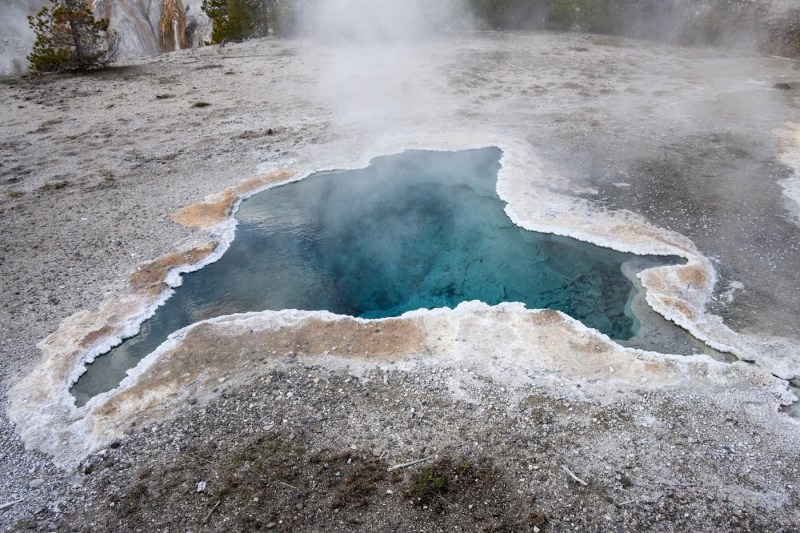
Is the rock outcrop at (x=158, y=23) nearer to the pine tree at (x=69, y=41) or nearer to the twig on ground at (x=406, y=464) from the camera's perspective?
the pine tree at (x=69, y=41)

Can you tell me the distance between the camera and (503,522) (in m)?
3.01

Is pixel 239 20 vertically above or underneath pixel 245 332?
above

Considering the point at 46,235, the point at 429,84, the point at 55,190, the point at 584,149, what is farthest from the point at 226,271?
the point at 429,84

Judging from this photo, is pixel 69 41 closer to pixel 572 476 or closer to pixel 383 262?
pixel 383 262

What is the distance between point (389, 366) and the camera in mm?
4059

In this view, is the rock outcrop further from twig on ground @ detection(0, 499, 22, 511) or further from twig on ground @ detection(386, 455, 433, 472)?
twig on ground @ detection(386, 455, 433, 472)

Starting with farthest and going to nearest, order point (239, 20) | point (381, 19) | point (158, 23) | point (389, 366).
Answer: point (158, 23)
point (239, 20)
point (381, 19)
point (389, 366)

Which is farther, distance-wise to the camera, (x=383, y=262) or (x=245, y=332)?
(x=383, y=262)

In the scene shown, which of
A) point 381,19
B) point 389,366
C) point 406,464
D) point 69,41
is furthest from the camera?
point 381,19

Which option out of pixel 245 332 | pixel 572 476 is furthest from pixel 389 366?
pixel 572 476

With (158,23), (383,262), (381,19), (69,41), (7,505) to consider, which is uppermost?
(158,23)

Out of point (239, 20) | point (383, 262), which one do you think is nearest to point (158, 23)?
point (239, 20)

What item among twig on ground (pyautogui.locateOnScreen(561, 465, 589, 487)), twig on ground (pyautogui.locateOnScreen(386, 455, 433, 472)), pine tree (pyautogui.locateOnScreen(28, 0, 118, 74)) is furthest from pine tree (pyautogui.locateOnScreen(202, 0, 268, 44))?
twig on ground (pyautogui.locateOnScreen(561, 465, 589, 487))

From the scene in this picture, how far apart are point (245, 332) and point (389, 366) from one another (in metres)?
1.25
